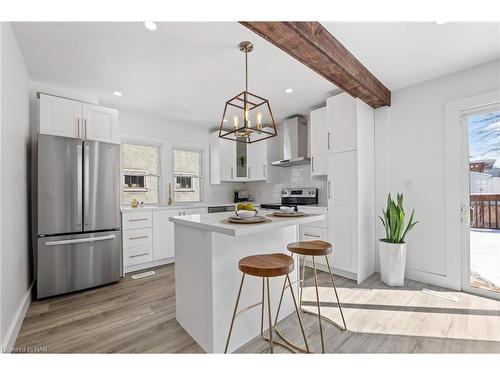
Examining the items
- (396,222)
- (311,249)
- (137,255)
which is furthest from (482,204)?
(137,255)

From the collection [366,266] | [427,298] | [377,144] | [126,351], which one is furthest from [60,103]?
[427,298]

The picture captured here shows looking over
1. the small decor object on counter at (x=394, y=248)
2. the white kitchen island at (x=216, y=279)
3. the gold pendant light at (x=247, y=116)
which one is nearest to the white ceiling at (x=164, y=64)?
the gold pendant light at (x=247, y=116)

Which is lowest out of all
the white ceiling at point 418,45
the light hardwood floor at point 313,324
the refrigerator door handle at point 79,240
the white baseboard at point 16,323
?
the light hardwood floor at point 313,324

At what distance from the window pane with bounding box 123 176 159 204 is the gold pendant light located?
5.06ft

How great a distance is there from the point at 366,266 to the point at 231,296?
2.18 metres

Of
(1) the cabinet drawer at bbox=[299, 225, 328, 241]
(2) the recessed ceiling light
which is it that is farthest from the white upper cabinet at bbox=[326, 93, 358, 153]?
(2) the recessed ceiling light

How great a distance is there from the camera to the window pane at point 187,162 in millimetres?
4570

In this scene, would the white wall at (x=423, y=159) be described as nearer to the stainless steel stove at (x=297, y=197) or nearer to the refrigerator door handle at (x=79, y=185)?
the stainless steel stove at (x=297, y=197)

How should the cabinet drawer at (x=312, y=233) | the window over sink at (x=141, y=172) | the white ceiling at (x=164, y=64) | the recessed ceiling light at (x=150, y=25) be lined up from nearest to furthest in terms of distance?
the recessed ceiling light at (x=150, y=25) → the white ceiling at (x=164, y=64) → the cabinet drawer at (x=312, y=233) → the window over sink at (x=141, y=172)

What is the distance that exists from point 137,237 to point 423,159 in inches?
158

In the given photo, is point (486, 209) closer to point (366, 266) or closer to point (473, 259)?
point (473, 259)

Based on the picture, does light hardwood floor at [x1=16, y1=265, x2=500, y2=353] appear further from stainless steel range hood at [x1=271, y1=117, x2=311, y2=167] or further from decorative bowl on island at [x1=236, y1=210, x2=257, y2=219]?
stainless steel range hood at [x1=271, y1=117, x2=311, y2=167]

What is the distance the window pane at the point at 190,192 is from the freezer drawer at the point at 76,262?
5.24 feet
